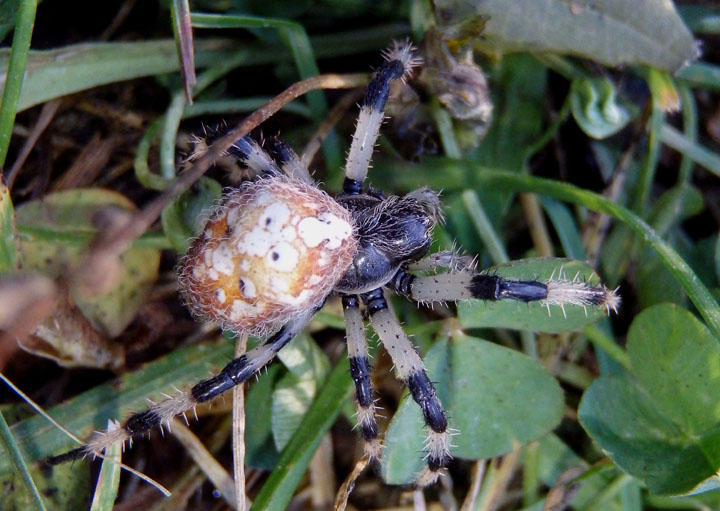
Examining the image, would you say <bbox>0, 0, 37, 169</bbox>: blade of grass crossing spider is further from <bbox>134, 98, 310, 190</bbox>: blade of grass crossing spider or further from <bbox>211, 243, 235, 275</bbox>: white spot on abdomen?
<bbox>211, 243, 235, 275</bbox>: white spot on abdomen

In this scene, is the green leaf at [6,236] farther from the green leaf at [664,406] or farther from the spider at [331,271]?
the green leaf at [664,406]

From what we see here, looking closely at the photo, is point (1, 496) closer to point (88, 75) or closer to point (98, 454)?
point (98, 454)

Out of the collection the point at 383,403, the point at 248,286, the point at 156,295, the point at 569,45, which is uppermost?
the point at 569,45

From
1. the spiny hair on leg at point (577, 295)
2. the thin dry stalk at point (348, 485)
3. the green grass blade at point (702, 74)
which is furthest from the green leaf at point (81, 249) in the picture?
the green grass blade at point (702, 74)

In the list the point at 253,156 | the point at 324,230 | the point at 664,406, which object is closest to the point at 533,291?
the point at 664,406

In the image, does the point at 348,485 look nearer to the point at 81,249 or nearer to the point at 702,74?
the point at 81,249

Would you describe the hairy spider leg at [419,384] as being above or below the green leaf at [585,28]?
below

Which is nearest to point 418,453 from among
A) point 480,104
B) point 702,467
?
point 702,467
